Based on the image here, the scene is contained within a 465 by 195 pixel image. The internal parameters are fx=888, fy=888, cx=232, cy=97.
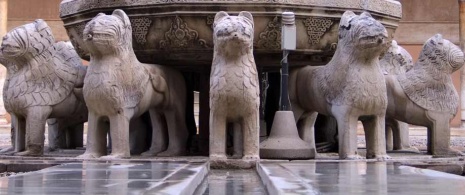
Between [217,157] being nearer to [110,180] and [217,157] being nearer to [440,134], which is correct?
[110,180]

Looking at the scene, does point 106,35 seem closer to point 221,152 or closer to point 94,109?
point 94,109

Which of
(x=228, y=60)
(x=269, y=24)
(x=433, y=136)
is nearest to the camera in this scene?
(x=228, y=60)

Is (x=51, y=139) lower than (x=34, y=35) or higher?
lower

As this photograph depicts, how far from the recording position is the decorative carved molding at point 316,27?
712 centimetres

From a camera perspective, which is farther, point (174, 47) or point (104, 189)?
point (174, 47)

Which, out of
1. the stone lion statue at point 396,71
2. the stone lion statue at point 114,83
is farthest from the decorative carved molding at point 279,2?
the stone lion statue at point 396,71

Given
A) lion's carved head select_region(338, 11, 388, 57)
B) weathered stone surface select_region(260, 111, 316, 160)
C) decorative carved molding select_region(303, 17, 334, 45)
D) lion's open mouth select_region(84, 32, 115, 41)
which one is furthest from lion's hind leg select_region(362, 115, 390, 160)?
lion's open mouth select_region(84, 32, 115, 41)

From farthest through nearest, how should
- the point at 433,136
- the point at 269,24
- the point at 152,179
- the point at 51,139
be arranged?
the point at 51,139
the point at 433,136
the point at 269,24
the point at 152,179

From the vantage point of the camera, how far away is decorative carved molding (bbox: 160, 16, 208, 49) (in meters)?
6.91

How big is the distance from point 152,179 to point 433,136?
4128 millimetres

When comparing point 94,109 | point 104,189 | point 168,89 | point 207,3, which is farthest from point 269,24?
point 104,189

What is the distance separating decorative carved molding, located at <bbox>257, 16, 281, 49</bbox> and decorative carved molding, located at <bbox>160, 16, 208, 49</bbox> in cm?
45

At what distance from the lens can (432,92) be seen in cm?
745

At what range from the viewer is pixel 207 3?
22.3 ft
